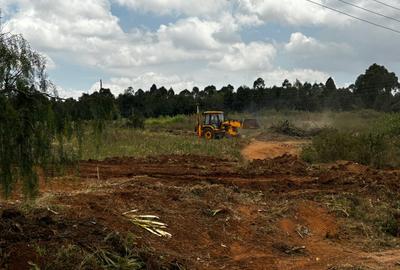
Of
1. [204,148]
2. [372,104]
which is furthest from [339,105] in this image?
[204,148]

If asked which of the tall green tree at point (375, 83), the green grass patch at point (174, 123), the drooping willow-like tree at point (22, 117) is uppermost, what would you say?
the tall green tree at point (375, 83)

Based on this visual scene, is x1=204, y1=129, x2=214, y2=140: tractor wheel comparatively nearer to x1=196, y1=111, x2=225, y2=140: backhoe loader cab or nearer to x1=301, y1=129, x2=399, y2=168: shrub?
x1=196, y1=111, x2=225, y2=140: backhoe loader cab

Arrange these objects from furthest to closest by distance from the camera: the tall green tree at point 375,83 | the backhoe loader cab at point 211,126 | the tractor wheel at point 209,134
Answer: the tall green tree at point 375,83
the backhoe loader cab at point 211,126
the tractor wheel at point 209,134

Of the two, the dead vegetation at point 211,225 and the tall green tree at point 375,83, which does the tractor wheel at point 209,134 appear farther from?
the tall green tree at point 375,83

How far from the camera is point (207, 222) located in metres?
9.57

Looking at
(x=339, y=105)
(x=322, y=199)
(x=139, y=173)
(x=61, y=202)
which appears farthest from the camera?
(x=339, y=105)

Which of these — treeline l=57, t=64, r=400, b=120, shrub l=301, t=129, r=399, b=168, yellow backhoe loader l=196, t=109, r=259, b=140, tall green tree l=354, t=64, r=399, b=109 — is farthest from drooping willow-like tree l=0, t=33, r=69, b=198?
tall green tree l=354, t=64, r=399, b=109

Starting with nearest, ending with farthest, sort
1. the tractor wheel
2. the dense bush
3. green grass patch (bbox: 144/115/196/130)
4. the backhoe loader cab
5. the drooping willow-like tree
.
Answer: the drooping willow-like tree
the dense bush
the tractor wheel
the backhoe loader cab
green grass patch (bbox: 144/115/196/130)

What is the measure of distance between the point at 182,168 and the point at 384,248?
29.6ft

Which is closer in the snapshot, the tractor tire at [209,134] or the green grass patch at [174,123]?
the tractor tire at [209,134]

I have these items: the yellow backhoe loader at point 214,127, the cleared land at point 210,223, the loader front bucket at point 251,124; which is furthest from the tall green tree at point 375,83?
the cleared land at point 210,223

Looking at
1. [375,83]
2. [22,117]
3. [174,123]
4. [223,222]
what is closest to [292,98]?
[375,83]

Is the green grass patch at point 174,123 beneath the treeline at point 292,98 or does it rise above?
beneath

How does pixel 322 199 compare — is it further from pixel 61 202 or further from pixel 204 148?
pixel 204 148
